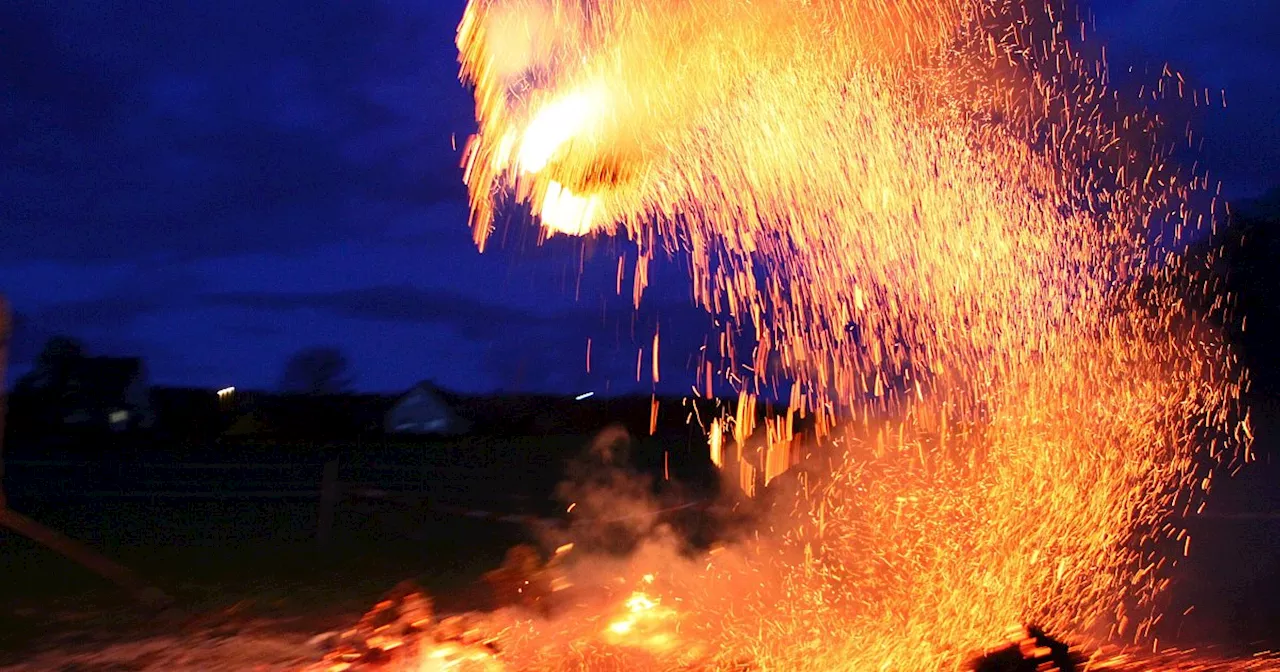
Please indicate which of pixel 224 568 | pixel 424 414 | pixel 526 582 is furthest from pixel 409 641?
pixel 424 414

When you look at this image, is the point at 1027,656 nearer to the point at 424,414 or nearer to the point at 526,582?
the point at 526,582

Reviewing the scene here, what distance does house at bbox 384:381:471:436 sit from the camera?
40.7m

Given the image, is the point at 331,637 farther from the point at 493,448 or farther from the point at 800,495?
the point at 493,448

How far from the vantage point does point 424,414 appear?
135ft

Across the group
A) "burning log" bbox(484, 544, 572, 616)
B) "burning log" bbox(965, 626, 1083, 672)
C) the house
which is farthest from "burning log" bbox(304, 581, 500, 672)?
the house

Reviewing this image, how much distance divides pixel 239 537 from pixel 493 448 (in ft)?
51.0

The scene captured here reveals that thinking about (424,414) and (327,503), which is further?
(424,414)

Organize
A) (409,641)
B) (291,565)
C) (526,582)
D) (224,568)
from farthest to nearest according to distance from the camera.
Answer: (291,565)
(224,568)
(526,582)
(409,641)

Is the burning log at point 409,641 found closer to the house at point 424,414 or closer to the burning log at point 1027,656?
the burning log at point 1027,656

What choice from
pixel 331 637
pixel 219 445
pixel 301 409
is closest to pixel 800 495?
pixel 331 637

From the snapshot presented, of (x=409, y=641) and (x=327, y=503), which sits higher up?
(x=327, y=503)

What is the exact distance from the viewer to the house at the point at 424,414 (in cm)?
4072

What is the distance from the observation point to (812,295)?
8125 millimetres

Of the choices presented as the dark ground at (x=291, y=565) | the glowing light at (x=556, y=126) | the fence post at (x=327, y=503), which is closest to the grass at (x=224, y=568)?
the dark ground at (x=291, y=565)
